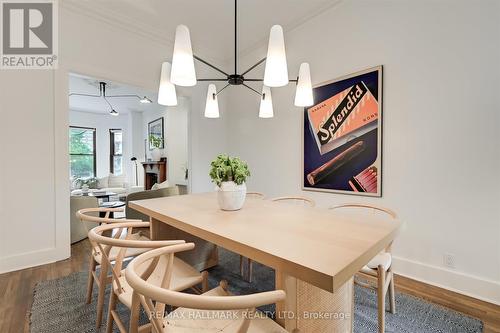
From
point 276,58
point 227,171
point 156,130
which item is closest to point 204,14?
point 276,58

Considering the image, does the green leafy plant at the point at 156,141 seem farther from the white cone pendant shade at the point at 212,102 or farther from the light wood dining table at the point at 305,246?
the light wood dining table at the point at 305,246

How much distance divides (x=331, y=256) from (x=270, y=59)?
1113 millimetres

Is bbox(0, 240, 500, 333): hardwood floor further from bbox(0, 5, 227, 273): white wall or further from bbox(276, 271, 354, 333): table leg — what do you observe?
bbox(276, 271, 354, 333): table leg

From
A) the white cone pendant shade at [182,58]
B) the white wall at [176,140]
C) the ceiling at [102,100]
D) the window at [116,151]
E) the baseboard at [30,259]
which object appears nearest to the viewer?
the white cone pendant shade at [182,58]

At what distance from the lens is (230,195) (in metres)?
1.61

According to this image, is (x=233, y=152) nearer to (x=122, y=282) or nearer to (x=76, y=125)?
(x=122, y=282)

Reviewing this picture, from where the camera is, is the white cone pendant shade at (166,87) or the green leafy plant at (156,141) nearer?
the white cone pendant shade at (166,87)

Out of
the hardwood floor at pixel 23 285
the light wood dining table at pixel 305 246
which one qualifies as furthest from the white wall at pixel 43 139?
the light wood dining table at pixel 305 246

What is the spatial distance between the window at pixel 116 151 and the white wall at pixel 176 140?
239 centimetres

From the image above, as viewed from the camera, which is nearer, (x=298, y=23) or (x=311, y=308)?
(x=311, y=308)

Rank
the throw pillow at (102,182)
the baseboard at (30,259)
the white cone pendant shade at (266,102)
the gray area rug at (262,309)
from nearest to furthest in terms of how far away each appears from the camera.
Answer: the gray area rug at (262,309) < the white cone pendant shade at (266,102) < the baseboard at (30,259) < the throw pillow at (102,182)

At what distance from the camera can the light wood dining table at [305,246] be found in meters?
0.83

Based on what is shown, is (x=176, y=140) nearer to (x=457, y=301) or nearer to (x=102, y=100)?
(x=102, y=100)

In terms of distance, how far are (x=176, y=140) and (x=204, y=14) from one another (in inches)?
127
